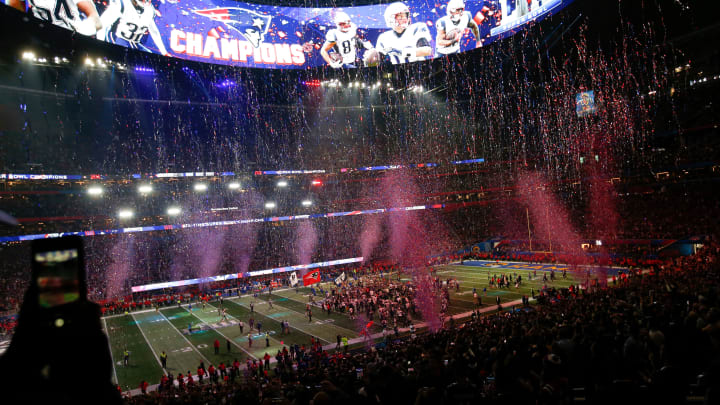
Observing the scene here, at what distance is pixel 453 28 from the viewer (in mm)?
36031

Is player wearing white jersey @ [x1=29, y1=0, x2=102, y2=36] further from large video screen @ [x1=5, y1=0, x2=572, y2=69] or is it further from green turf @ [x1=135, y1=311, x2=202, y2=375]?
green turf @ [x1=135, y1=311, x2=202, y2=375]

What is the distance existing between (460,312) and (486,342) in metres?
16.6

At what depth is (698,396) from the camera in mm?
4535

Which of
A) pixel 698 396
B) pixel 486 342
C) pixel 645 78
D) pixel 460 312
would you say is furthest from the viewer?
pixel 645 78

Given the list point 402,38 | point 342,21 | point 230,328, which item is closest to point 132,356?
point 230,328

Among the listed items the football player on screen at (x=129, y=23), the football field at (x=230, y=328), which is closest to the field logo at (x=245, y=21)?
the football player on screen at (x=129, y=23)

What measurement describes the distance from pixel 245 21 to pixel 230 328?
27327 mm

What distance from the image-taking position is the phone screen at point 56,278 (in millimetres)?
1865

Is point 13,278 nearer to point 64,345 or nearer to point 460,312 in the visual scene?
point 460,312

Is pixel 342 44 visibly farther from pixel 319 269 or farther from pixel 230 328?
pixel 230 328

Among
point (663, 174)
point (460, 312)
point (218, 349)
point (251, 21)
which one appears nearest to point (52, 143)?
point (251, 21)

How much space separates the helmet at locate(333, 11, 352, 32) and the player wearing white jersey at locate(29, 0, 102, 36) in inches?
777

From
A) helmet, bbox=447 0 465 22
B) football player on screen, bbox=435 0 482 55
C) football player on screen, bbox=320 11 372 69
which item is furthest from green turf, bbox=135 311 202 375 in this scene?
helmet, bbox=447 0 465 22

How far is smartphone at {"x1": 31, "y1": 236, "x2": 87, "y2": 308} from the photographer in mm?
1861
